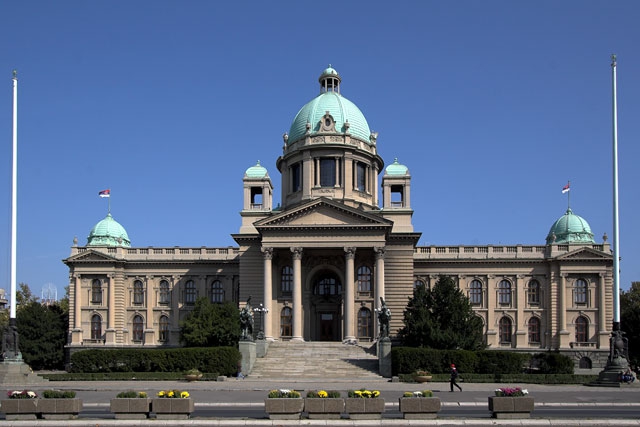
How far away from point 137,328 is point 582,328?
162 feet

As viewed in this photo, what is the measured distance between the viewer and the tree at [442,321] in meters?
65.7

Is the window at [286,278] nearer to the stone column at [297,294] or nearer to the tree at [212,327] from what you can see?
the stone column at [297,294]

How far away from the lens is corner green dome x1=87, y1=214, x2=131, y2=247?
92319 mm

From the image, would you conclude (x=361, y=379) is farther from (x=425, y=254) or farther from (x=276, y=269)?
(x=425, y=254)

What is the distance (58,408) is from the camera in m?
29.2

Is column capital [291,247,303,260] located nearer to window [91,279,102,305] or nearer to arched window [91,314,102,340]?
window [91,279,102,305]

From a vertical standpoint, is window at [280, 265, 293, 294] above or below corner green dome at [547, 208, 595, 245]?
below

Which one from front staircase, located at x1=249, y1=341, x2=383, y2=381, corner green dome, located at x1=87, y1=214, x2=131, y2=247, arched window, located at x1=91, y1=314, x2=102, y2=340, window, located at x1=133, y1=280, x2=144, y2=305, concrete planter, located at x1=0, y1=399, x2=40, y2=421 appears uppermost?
corner green dome, located at x1=87, y1=214, x2=131, y2=247

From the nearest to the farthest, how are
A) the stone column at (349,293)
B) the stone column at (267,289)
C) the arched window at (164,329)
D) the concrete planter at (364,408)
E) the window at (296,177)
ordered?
the concrete planter at (364,408) < the stone column at (349,293) < the stone column at (267,289) < the window at (296,177) < the arched window at (164,329)

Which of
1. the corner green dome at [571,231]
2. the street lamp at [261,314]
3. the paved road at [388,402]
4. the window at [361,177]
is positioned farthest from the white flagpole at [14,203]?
the corner green dome at [571,231]

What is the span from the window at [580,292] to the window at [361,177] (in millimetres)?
25289

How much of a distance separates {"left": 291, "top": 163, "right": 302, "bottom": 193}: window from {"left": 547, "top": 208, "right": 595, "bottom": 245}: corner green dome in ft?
97.2

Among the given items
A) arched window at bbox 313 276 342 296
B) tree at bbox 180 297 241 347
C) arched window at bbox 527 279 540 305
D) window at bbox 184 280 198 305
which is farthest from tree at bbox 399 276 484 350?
window at bbox 184 280 198 305

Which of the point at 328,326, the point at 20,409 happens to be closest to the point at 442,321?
the point at 328,326
